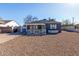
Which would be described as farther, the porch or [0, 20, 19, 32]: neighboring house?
the porch

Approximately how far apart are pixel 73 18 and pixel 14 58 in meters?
3.16

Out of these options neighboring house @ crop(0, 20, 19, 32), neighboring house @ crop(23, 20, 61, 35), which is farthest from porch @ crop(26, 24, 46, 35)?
neighboring house @ crop(0, 20, 19, 32)

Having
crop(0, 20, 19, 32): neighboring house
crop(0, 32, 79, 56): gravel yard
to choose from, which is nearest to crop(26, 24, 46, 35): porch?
crop(0, 20, 19, 32): neighboring house

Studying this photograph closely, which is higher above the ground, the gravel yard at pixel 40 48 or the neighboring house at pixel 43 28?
the neighboring house at pixel 43 28

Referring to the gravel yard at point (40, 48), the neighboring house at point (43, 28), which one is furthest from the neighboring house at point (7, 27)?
the gravel yard at point (40, 48)

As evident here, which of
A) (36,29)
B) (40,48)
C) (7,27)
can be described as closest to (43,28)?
(36,29)

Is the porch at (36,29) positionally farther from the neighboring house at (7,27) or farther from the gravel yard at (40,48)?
the gravel yard at (40,48)

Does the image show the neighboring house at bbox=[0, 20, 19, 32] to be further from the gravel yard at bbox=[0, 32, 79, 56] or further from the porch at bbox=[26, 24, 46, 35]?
the gravel yard at bbox=[0, 32, 79, 56]

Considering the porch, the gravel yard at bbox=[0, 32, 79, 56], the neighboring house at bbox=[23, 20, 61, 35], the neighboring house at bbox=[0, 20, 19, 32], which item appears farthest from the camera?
the neighboring house at bbox=[23, 20, 61, 35]

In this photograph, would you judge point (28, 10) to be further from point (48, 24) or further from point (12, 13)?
point (48, 24)

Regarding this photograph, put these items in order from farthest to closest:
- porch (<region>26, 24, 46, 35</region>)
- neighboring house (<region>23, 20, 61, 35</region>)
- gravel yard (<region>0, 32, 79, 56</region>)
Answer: neighboring house (<region>23, 20, 61, 35</region>), porch (<region>26, 24, 46, 35</region>), gravel yard (<region>0, 32, 79, 56</region>)

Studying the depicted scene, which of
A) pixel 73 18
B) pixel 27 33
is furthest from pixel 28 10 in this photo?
pixel 27 33

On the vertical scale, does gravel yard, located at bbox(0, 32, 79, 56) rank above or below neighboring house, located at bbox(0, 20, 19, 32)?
below

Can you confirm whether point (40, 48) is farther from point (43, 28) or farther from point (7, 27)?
point (43, 28)
